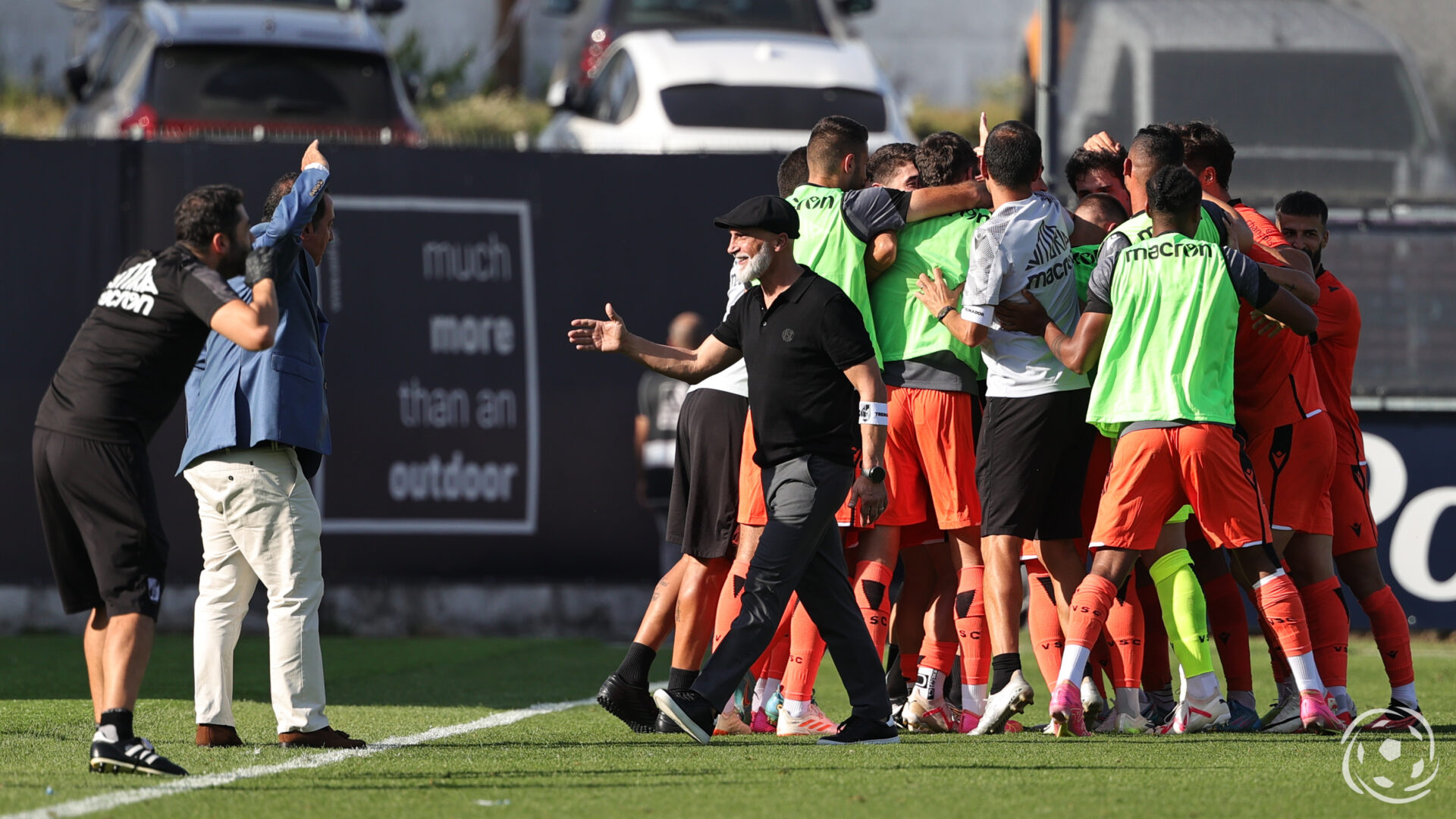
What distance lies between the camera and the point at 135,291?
228 inches

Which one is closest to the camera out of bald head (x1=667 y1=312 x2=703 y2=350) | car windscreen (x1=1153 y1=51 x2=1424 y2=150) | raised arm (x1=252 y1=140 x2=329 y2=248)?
raised arm (x1=252 y1=140 x2=329 y2=248)

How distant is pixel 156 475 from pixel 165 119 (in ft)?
14.2

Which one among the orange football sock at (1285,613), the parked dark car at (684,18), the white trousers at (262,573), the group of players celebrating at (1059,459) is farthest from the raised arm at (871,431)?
the parked dark car at (684,18)

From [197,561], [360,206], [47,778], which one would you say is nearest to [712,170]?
[360,206]

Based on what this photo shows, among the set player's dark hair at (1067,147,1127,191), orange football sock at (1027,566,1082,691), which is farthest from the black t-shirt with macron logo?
player's dark hair at (1067,147,1127,191)

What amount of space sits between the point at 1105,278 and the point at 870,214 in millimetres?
915

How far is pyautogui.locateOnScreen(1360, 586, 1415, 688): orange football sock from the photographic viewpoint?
7.32 meters

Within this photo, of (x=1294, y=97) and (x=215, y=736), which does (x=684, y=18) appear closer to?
(x=1294, y=97)

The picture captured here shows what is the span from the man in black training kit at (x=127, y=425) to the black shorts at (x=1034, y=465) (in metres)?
2.75

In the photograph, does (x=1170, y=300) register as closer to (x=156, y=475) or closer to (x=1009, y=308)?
(x=1009, y=308)

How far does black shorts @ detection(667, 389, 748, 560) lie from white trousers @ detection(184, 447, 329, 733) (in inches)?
57.1

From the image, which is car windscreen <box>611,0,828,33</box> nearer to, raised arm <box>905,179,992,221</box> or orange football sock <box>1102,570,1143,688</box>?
raised arm <box>905,179,992,221</box>

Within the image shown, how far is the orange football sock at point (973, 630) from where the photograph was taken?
7.03 m

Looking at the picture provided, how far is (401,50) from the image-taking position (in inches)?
995
